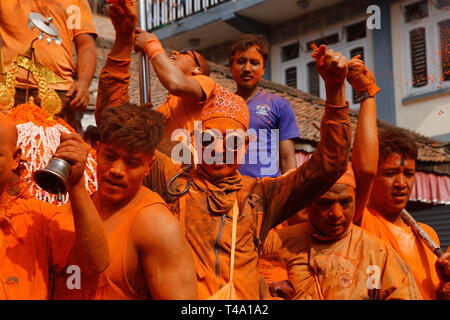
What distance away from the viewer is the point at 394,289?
11.6 feet

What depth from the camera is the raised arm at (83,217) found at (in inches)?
90.8

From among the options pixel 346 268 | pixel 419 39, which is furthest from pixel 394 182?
pixel 419 39

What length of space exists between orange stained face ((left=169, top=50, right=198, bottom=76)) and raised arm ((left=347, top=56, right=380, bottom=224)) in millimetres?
957

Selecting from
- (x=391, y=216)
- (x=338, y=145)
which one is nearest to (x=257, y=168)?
(x=391, y=216)

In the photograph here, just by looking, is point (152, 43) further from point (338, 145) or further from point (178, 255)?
point (178, 255)

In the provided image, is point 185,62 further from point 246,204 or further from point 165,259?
point 165,259

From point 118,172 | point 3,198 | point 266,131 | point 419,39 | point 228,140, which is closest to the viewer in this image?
point 118,172

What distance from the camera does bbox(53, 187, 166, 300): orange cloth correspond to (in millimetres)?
2439

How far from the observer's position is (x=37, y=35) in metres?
4.25

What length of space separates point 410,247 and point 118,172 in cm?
232

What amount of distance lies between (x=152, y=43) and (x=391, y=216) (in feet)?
6.49

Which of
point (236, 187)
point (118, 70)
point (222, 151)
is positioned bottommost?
point (236, 187)
